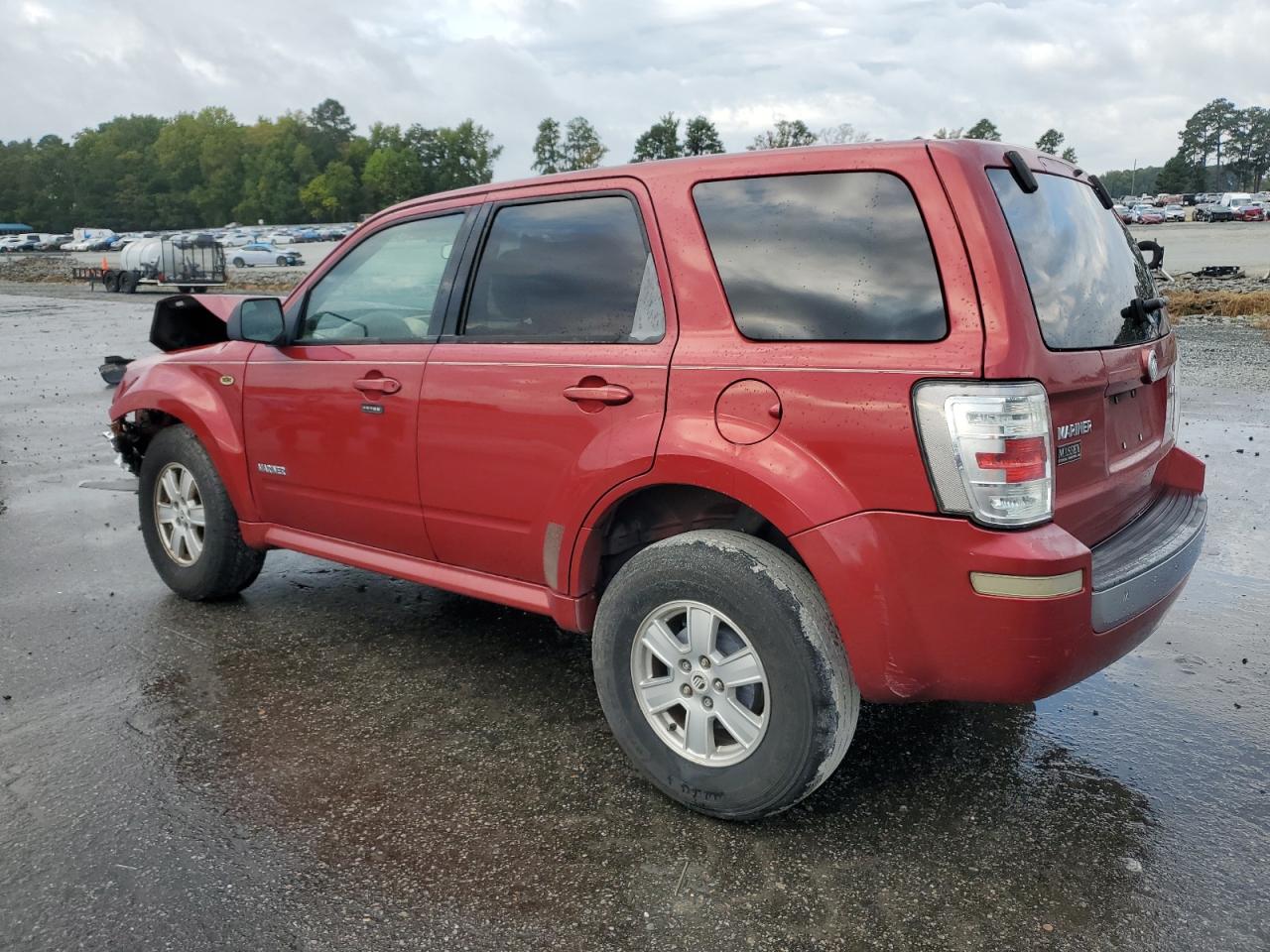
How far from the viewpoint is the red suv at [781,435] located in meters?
2.70

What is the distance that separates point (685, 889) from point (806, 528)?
3.37ft

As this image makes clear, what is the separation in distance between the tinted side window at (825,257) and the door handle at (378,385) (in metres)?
1.42

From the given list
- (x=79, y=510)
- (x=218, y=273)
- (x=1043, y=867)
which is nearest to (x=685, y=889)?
(x=1043, y=867)

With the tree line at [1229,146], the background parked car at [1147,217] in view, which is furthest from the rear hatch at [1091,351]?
the tree line at [1229,146]

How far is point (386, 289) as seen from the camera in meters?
4.25

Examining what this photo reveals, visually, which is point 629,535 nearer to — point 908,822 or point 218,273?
point 908,822

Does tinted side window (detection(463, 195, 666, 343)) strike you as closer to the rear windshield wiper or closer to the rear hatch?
the rear hatch

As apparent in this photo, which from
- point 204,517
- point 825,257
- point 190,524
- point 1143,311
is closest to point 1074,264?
point 1143,311

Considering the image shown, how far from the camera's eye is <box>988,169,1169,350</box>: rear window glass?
290cm

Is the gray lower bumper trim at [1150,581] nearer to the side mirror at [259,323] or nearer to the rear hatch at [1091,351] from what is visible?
the rear hatch at [1091,351]

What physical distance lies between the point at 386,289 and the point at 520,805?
84.7 inches

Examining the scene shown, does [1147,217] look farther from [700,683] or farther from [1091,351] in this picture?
[700,683]

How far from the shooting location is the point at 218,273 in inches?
1662

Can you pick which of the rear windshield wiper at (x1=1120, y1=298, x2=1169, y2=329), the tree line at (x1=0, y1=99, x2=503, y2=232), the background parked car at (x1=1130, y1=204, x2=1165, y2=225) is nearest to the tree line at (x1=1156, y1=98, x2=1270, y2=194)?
the background parked car at (x1=1130, y1=204, x2=1165, y2=225)
